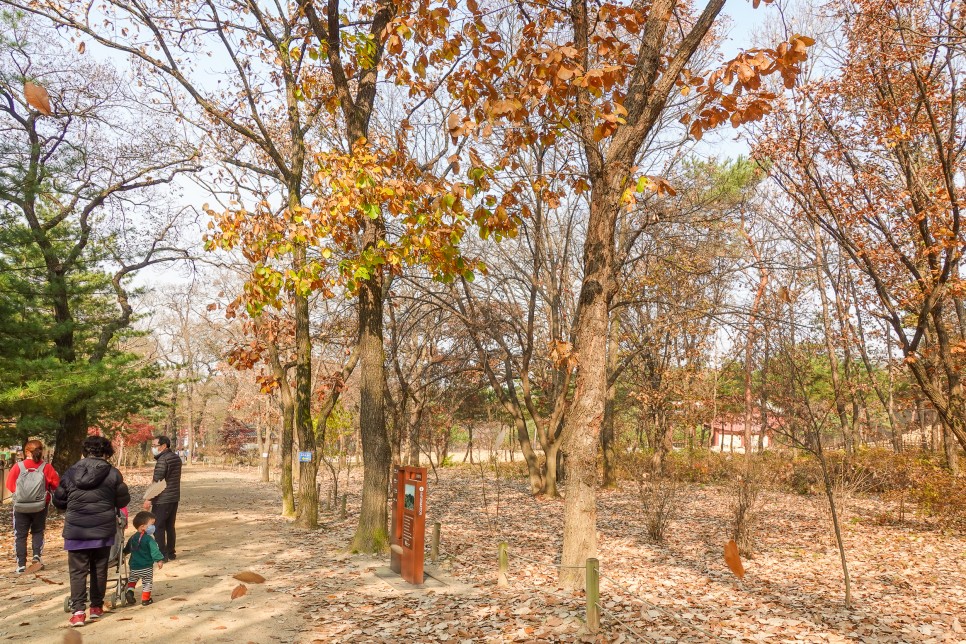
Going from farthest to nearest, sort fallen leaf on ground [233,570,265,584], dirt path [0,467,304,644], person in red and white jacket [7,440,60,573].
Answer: person in red and white jacket [7,440,60,573] → fallen leaf on ground [233,570,265,584] → dirt path [0,467,304,644]

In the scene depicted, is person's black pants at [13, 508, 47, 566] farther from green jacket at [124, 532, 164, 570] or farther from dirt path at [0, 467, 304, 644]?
green jacket at [124, 532, 164, 570]

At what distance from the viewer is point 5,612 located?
664 cm

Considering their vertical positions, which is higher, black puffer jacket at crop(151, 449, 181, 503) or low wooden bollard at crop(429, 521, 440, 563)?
black puffer jacket at crop(151, 449, 181, 503)

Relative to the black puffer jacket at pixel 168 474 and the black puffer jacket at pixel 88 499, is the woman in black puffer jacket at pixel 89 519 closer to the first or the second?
the black puffer jacket at pixel 88 499

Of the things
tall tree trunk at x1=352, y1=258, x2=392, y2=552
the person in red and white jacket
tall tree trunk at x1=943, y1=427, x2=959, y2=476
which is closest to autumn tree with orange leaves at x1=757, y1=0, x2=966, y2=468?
tall tree trunk at x1=943, y1=427, x2=959, y2=476

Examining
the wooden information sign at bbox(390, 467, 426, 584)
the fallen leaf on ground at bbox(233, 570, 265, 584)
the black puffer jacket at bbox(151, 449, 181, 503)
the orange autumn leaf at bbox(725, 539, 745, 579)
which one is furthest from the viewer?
the orange autumn leaf at bbox(725, 539, 745, 579)

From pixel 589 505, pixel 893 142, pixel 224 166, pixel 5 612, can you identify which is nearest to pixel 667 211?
pixel 893 142

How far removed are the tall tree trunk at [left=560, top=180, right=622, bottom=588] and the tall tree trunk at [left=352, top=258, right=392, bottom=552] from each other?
3954 millimetres

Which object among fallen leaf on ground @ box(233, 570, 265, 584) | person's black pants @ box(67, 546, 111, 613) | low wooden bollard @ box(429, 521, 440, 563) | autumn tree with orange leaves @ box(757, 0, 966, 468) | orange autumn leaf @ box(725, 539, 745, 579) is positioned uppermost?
autumn tree with orange leaves @ box(757, 0, 966, 468)

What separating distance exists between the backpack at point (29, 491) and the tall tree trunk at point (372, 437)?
4.34 meters

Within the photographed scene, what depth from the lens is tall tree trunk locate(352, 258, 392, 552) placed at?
32.5 ft

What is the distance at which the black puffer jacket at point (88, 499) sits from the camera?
621cm

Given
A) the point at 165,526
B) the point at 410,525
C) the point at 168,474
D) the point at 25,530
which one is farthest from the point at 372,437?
the point at 25,530

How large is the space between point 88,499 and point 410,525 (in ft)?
11.7
